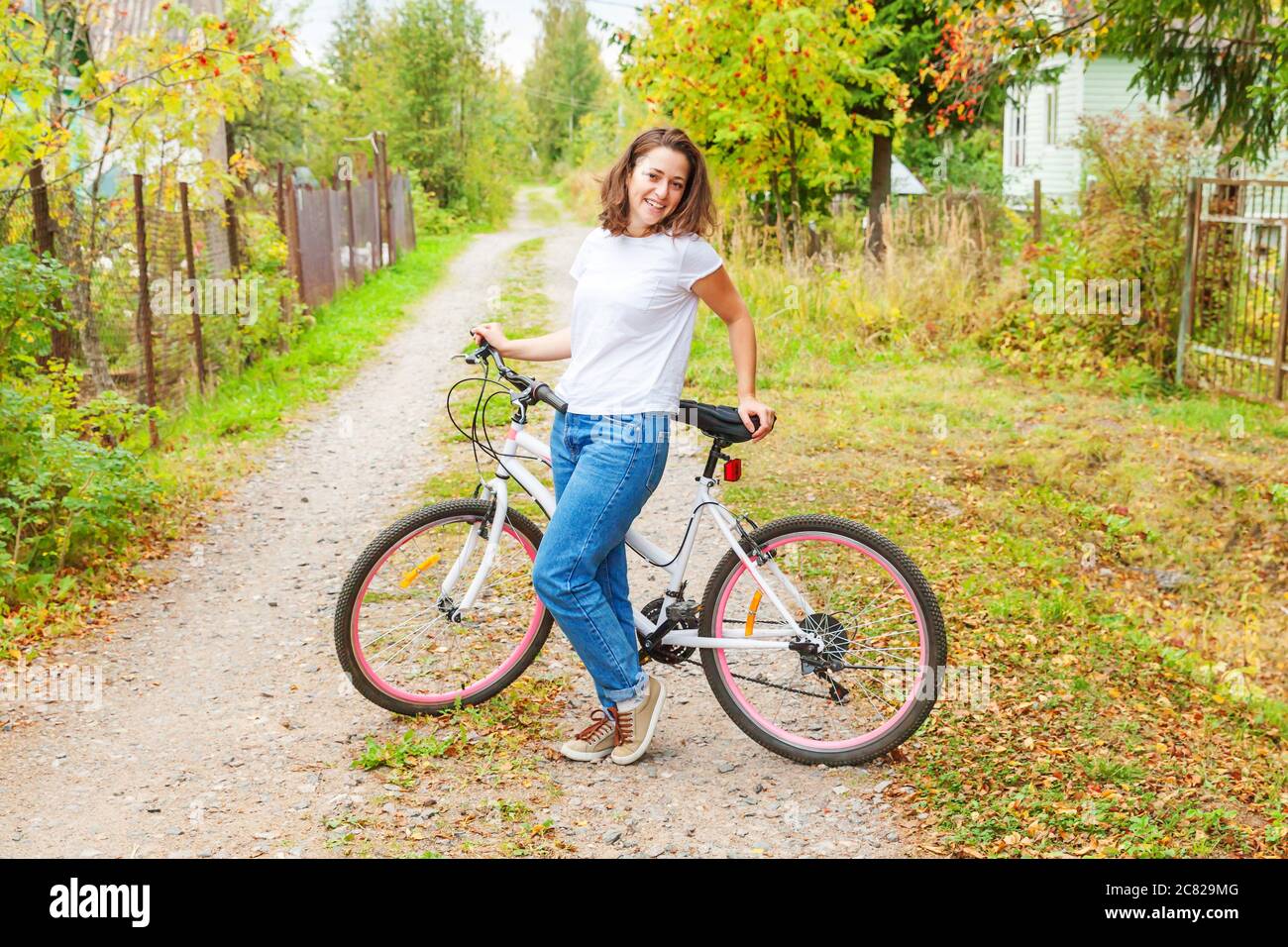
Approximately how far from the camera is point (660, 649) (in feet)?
13.6

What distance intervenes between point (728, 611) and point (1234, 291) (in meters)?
8.48

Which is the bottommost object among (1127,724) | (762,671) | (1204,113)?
(1127,724)

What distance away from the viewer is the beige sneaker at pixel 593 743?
4.17 metres

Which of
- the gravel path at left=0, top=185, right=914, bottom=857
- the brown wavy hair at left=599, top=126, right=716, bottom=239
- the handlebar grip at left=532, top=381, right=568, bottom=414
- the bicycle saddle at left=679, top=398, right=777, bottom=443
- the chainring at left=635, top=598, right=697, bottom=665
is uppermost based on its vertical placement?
the brown wavy hair at left=599, top=126, right=716, bottom=239

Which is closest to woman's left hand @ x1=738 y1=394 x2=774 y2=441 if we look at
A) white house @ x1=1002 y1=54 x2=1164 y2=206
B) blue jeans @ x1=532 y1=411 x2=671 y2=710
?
blue jeans @ x1=532 y1=411 x2=671 y2=710

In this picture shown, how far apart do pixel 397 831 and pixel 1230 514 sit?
5894 millimetres

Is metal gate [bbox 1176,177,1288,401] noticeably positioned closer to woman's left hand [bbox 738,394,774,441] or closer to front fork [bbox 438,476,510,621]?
woman's left hand [bbox 738,394,774,441]

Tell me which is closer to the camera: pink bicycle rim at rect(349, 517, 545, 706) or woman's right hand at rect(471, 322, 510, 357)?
woman's right hand at rect(471, 322, 510, 357)

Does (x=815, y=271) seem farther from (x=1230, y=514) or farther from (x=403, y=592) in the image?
(x=403, y=592)

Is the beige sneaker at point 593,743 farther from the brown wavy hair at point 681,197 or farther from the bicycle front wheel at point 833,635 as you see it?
the brown wavy hair at point 681,197

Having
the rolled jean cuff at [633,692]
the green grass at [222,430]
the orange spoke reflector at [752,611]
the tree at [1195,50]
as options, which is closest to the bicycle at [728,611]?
the orange spoke reflector at [752,611]

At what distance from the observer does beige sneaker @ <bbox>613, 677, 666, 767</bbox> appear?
4.11 m

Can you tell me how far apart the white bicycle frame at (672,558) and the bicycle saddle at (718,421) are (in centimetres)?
22

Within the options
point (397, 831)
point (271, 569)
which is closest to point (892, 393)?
point (271, 569)
